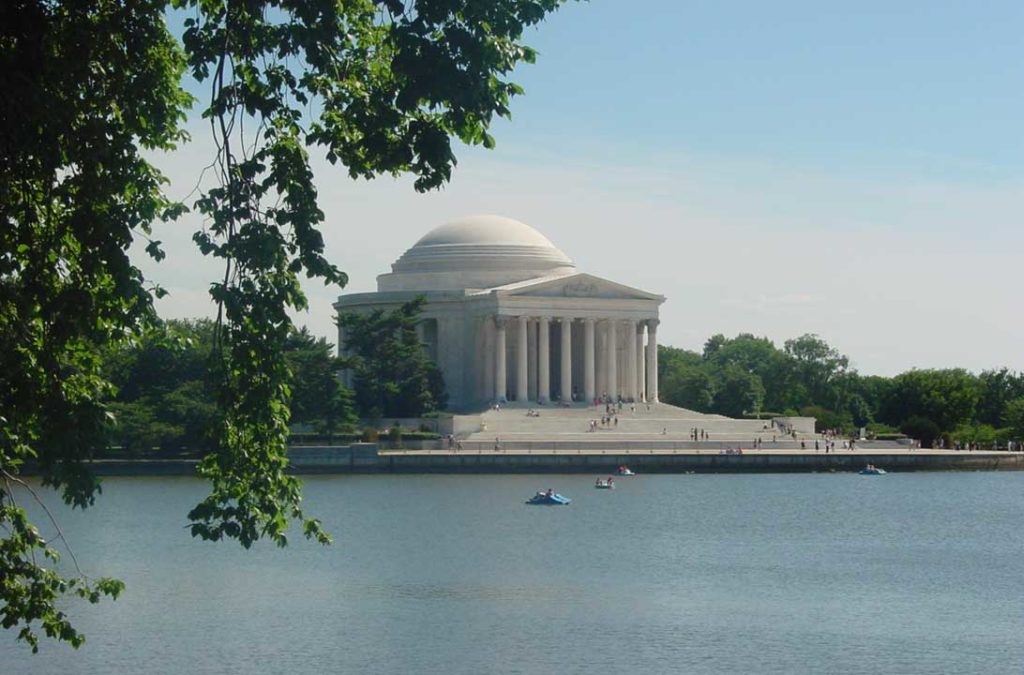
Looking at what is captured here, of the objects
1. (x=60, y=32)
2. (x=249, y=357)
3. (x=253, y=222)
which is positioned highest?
(x=60, y=32)

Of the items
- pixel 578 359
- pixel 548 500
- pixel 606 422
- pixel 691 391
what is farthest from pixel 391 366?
pixel 548 500

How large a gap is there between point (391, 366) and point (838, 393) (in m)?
52.3

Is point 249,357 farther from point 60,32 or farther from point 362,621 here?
point 362,621

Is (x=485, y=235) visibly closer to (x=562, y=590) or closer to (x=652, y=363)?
(x=652, y=363)

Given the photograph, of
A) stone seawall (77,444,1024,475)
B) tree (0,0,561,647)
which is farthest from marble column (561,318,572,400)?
tree (0,0,561,647)

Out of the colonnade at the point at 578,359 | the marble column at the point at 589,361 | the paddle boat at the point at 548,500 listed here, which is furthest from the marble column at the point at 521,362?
the paddle boat at the point at 548,500

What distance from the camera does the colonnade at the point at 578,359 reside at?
127 meters

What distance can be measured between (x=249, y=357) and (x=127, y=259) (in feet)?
6.08

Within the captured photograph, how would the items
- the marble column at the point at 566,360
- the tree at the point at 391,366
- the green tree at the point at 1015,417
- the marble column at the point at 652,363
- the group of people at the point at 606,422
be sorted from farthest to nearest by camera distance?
the marble column at the point at 652,363 < the marble column at the point at 566,360 < the green tree at the point at 1015,417 < the tree at the point at 391,366 < the group of people at the point at 606,422

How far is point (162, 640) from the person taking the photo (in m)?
39.2

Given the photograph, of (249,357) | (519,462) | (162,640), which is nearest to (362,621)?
(162,640)

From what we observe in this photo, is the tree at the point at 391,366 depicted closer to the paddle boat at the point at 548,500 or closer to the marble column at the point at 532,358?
the marble column at the point at 532,358

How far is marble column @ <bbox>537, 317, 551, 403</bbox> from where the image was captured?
416 feet

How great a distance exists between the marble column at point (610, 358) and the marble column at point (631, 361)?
1.57 meters
